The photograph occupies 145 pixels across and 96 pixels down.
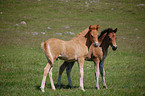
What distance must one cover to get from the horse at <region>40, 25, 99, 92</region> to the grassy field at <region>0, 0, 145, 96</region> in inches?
44.0

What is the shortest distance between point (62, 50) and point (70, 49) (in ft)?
1.19

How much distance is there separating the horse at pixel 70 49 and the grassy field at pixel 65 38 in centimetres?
112

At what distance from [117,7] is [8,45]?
3430cm

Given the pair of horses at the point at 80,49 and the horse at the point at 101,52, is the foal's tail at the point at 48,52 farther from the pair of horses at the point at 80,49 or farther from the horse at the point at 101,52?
the horse at the point at 101,52

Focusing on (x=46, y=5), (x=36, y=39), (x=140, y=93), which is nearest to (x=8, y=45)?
(x=36, y=39)

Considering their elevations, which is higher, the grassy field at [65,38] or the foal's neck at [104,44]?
the foal's neck at [104,44]

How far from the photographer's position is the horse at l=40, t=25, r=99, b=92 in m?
8.20

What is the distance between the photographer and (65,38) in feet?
84.6

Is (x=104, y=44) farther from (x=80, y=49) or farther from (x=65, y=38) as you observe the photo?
(x=65, y=38)

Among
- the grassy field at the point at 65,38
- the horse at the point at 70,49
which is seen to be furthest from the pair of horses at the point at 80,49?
the grassy field at the point at 65,38

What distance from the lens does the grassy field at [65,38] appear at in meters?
9.41

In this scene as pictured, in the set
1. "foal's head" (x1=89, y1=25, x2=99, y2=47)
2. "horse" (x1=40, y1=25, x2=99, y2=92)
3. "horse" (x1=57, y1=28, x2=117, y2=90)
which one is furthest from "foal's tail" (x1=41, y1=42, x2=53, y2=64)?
"foal's head" (x1=89, y1=25, x2=99, y2=47)

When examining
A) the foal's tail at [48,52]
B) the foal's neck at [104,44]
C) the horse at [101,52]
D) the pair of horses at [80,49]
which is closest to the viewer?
the foal's tail at [48,52]

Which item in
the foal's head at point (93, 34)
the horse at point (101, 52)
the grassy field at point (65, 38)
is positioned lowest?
the grassy field at point (65, 38)
